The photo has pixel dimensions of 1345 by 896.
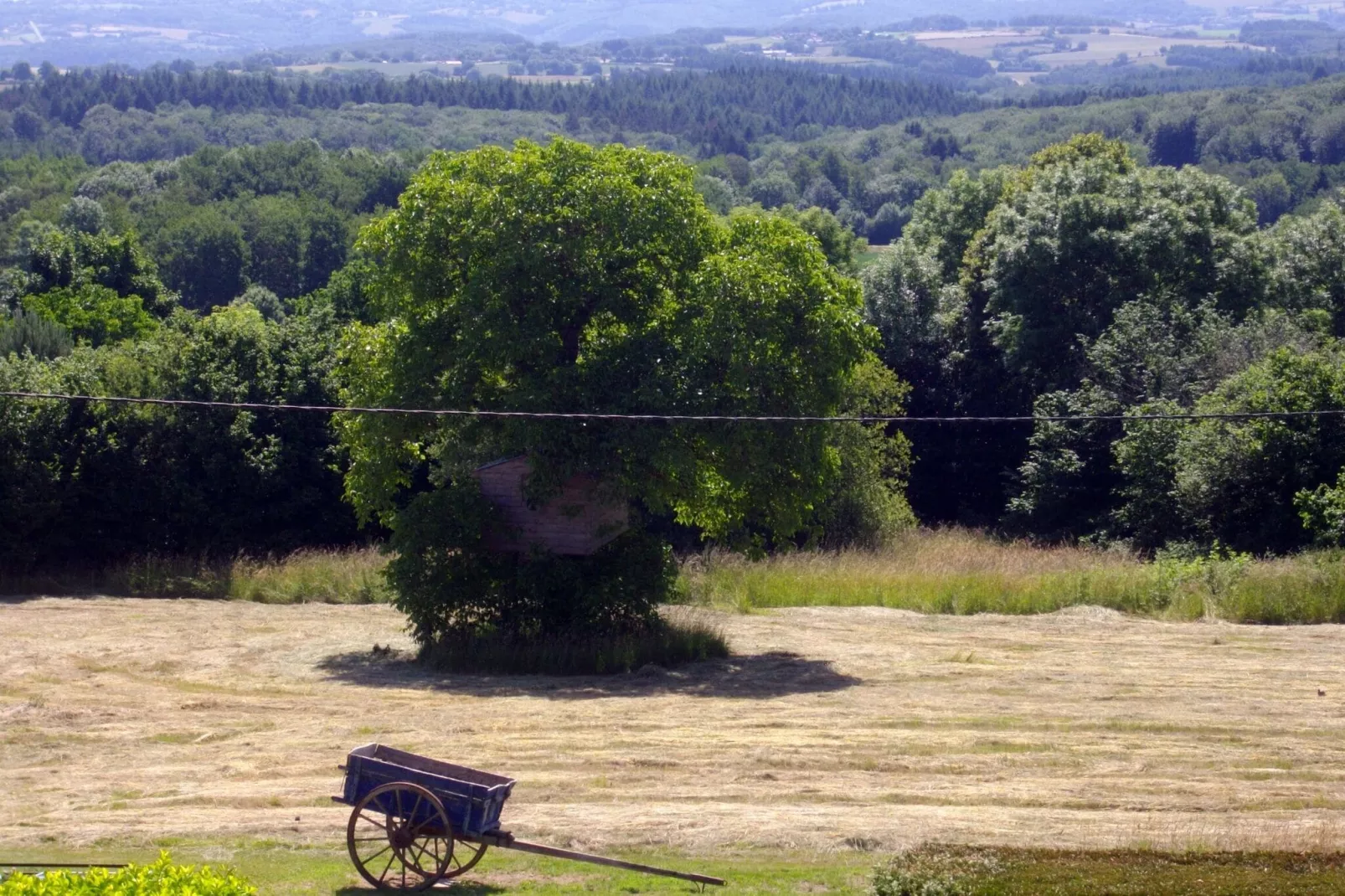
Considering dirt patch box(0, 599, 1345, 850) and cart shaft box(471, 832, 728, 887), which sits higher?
cart shaft box(471, 832, 728, 887)

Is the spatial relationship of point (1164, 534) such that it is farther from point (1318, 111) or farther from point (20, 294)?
point (1318, 111)

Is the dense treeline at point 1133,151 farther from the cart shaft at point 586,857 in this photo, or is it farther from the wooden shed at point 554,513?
the cart shaft at point 586,857

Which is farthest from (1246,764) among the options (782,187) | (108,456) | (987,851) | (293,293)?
(782,187)

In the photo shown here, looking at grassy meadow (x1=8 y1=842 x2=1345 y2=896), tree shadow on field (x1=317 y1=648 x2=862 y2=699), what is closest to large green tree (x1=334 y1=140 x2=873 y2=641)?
tree shadow on field (x1=317 y1=648 x2=862 y2=699)

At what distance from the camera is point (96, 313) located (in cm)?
5091

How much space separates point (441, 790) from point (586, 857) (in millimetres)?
1301

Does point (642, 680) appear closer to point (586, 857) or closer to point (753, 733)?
point (753, 733)

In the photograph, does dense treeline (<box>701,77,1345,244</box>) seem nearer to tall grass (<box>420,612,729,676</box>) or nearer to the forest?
the forest

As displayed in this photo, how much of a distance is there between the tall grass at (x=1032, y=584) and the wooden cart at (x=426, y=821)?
45.3ft

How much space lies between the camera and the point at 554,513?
2142 cm

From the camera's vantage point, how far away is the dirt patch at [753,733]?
13.8 m

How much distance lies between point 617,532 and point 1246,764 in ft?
30.3

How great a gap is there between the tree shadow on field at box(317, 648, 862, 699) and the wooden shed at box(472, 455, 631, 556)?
1941mm

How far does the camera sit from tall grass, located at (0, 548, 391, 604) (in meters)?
27.6
